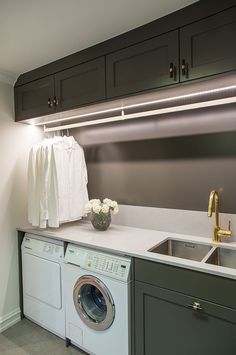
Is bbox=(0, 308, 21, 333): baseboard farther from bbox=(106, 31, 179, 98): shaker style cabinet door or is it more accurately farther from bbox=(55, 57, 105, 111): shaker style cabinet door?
bbox=(106, 31, 179, 98): shaker style cabinet door

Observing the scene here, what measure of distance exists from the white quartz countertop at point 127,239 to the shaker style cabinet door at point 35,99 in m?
1.11

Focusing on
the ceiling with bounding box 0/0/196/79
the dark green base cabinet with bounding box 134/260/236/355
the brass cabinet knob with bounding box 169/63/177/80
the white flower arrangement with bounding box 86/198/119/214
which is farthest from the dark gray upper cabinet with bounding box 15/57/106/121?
the dark green base cabinet with bounding box 134/260/236/355

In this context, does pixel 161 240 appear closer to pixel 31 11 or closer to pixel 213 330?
pixel 213 330

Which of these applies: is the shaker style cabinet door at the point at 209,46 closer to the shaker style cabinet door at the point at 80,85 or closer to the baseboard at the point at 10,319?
the shaker style cabinet door at the point at 80,85

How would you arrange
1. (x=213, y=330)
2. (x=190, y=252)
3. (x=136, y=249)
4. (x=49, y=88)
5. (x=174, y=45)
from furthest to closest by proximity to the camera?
(x=49, y=88)
(x=190, y=252)
(x=136, y=249)
(x=174, y=45)
(x=213, y=330)

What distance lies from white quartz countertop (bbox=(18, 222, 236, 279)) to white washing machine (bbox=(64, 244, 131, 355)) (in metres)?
0.06

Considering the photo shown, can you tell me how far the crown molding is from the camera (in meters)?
2.32

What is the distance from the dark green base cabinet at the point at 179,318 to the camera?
1328mm

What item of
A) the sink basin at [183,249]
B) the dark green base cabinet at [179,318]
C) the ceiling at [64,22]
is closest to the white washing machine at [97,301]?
the dark green base cabinet at [179,318]

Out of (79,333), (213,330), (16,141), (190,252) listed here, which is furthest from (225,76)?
(79,333)

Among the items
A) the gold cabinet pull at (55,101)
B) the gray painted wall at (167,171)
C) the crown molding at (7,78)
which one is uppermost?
the crown molding at (7,78)

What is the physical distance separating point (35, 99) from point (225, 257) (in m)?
2.11

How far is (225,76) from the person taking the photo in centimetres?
140

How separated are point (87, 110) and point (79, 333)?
184cm
